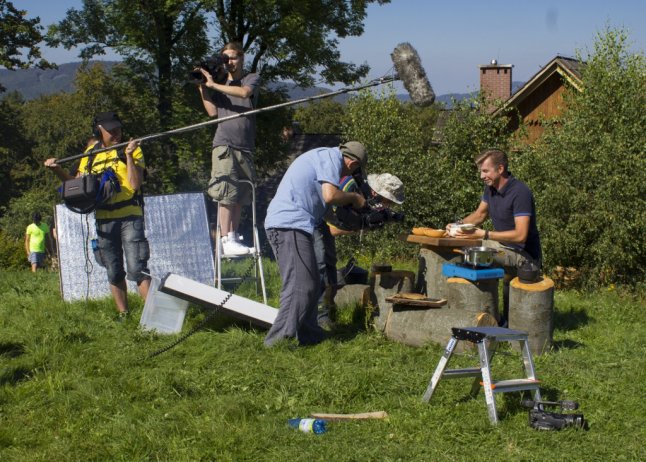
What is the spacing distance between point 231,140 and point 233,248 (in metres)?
1.12

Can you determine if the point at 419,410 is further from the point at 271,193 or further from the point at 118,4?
the point at 271,193

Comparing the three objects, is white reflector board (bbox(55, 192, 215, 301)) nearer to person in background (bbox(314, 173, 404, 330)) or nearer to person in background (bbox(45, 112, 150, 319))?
person in background (bbox(45, 112, 150, 319))

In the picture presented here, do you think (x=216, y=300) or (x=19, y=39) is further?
(x=19, y=39)

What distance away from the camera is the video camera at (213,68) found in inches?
323

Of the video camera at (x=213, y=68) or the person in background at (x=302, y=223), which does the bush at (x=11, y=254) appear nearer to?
the video camera at (x=213, y=68)

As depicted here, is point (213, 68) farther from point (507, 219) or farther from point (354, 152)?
point (507, 219)

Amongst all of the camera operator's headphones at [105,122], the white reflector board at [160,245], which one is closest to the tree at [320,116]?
the white reflector board at [160,245]

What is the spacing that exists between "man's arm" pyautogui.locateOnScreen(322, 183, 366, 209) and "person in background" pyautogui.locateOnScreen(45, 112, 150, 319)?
6.79ft

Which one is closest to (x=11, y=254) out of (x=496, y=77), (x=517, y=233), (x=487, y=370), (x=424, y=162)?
(x=424, y=162)

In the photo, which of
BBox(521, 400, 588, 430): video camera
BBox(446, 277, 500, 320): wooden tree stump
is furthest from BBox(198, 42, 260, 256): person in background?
BBox(521, 400, 588, 430): video camera

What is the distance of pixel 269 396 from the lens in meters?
5.39

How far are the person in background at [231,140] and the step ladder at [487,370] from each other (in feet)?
11.8

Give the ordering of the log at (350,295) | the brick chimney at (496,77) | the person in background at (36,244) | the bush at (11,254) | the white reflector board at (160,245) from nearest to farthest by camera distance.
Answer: the log at (350,295)
the white reflector board at (160,245)
the person in background at (36,244)
the bush at (11,254)
the brick chimney at (496,77)

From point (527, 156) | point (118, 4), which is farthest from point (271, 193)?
point (527, 156)
